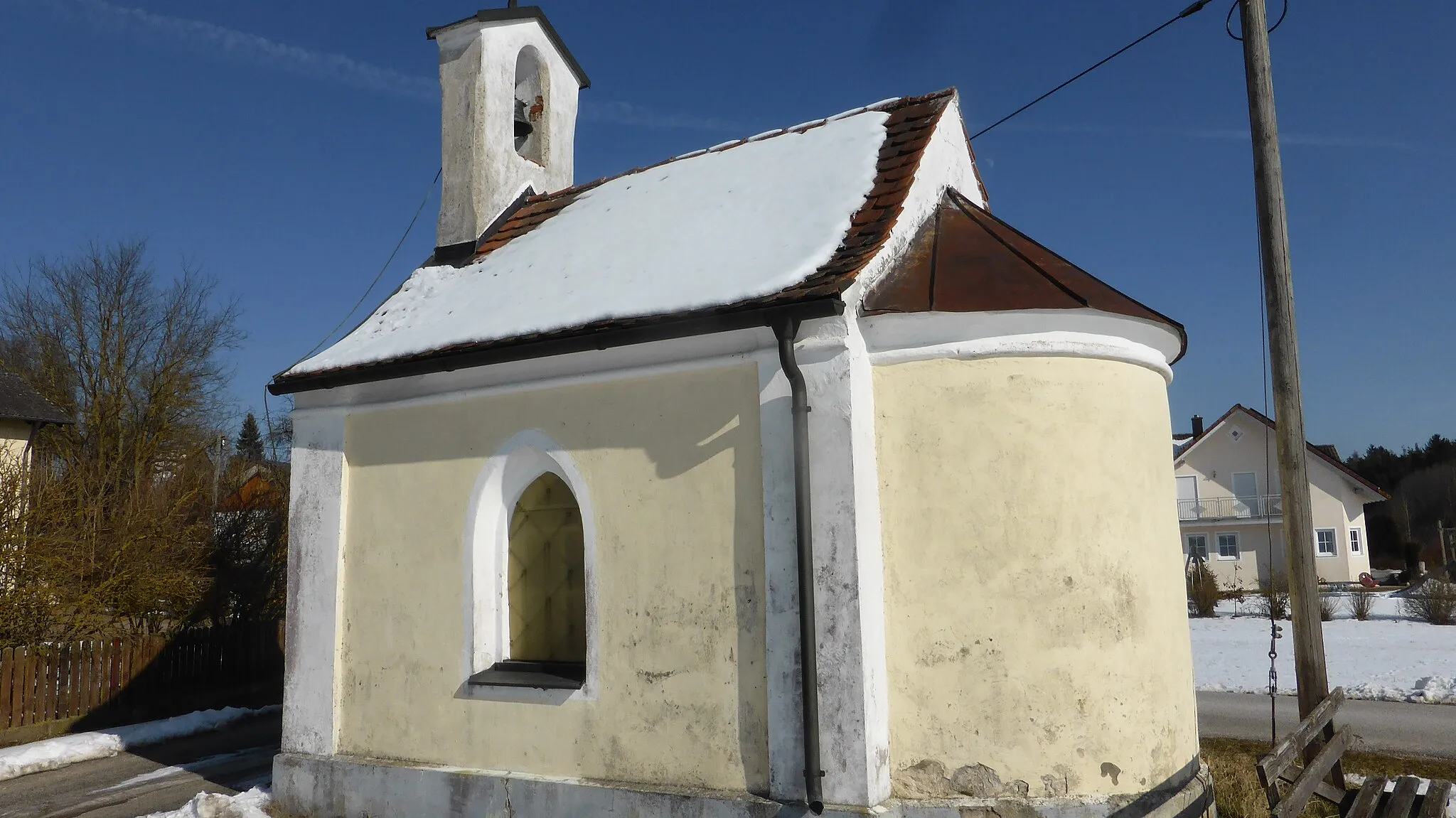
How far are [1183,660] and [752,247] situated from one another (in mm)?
4217

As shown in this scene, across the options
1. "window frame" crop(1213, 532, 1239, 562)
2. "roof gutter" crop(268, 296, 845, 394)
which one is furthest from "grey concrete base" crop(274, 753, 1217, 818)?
"window frame" crop(1213, 532, 1239, 562)

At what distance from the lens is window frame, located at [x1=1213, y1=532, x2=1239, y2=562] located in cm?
3616

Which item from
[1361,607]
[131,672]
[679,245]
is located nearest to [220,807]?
[131,672]

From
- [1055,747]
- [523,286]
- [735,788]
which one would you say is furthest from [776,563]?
[523,286]

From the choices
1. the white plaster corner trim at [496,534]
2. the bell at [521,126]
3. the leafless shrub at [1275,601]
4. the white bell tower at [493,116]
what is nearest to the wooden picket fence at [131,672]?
the white bell tower at [493,116]

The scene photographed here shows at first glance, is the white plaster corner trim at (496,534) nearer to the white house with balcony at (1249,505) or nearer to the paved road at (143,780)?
the paved road at (143,780)

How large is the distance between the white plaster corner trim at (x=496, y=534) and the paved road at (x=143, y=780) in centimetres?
325

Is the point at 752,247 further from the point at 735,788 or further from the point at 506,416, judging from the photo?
the point at 735,788

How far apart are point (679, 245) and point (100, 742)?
8.65 metres

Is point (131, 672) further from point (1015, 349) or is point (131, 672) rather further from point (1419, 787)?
point (1419, 787)

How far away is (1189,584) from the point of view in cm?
2498

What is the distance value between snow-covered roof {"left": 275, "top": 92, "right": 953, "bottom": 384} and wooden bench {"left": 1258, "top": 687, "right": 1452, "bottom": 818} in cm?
371

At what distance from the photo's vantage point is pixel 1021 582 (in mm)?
5793

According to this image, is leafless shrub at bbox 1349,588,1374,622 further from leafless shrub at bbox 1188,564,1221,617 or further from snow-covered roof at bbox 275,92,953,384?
snow-covered roof at bbox 275,92,953,384
